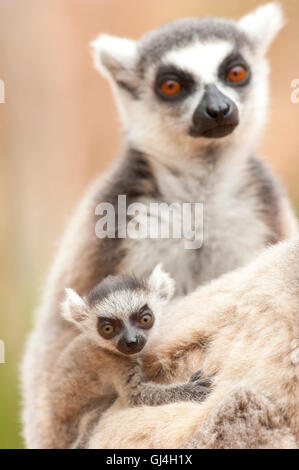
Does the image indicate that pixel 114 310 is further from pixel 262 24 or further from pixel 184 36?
pixel 262 24

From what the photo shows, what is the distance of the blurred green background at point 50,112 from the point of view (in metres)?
3.92

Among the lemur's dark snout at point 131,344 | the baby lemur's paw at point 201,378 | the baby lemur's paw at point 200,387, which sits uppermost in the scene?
the lemur's dark snout at point 131,344

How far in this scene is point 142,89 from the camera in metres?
2.41

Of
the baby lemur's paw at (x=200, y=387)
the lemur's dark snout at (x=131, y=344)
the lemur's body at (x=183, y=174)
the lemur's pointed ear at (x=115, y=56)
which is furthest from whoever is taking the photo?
the lemur's pointed ear at (x=115, y=56)

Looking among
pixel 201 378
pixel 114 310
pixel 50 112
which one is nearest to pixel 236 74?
pixel 114 310

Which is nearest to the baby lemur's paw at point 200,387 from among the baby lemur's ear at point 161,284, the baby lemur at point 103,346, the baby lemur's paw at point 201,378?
the baby lemur's paw at point 201,378

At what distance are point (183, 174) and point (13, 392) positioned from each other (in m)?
1.91

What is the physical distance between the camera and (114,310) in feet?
4.87

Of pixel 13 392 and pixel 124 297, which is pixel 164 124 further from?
pixel 13 392

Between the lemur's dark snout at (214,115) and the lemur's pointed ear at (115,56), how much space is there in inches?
18.1

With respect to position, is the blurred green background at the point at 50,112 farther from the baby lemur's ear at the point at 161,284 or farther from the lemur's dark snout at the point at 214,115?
the baby lemur's ear at the point at 161,284

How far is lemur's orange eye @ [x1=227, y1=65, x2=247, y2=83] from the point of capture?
2.26 meters
